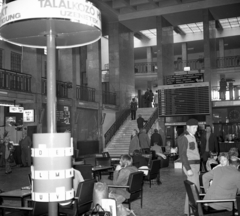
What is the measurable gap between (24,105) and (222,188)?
Result: 13912 millimetres

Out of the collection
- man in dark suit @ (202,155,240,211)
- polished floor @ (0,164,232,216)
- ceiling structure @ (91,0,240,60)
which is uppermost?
A: ceiling structure @ (91,0,240,60)

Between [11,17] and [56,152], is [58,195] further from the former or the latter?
[11,17]

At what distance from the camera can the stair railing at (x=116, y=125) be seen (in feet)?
72.3

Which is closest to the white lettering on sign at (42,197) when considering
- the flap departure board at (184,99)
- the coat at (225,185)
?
the coat at (225,185)

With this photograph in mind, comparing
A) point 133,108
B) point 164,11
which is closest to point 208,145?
point 133,108

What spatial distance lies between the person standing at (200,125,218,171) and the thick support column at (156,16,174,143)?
32.3 ft

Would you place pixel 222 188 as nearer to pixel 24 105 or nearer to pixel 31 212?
pixel 31 212

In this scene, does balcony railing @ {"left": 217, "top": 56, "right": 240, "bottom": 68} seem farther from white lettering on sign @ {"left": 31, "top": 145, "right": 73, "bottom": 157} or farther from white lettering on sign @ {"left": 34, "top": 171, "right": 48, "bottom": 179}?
white lettering on sign @ {"left": 34, "top": 171, "right": 48, "bottom": 179}

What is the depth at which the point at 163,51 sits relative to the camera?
23.0m

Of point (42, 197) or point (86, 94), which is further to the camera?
point (86, 94)

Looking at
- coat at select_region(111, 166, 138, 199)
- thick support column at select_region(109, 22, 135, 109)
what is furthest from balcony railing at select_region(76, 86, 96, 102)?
coat at select_region(111, 166, 138, 199)

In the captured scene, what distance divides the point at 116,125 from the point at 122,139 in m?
1.32

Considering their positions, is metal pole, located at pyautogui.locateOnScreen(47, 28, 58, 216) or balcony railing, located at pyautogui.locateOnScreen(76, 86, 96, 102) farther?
balcony railing, located at pyautogui.locateOnScreen(76, 86, 96, 102)

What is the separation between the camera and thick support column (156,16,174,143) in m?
22.7
